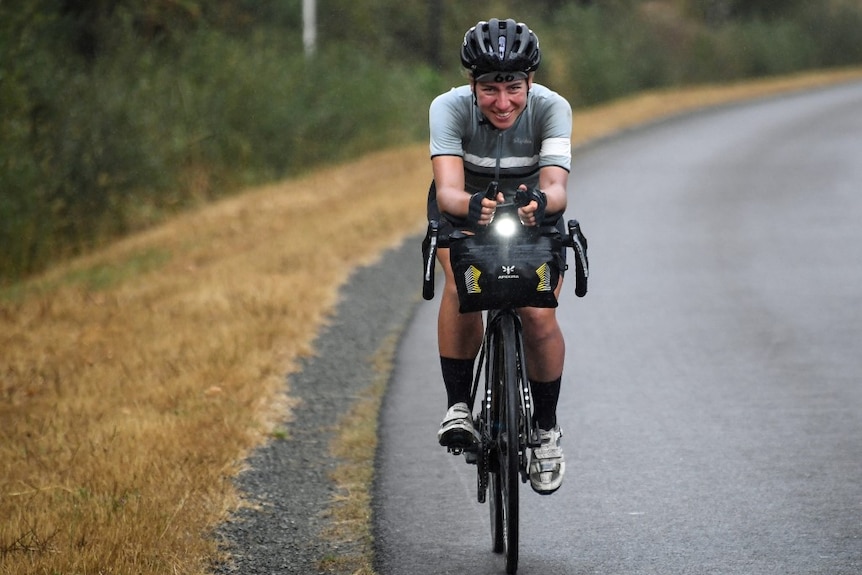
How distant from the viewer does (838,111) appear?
102ft

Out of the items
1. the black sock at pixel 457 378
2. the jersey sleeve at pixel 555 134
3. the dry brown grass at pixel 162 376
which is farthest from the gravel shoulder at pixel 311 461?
the jersey sleeve at pixel 555 134

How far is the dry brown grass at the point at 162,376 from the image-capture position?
5820mm

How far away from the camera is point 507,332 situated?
5402 mm

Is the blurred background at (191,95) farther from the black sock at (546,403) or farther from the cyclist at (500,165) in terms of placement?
the black sock at (546,403)

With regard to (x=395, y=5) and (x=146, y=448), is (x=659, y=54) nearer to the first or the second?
(x=395, y=5)

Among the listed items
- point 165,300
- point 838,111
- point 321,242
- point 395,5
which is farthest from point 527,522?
point 395,5

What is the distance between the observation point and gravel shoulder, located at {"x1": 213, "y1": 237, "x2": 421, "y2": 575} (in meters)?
5.77

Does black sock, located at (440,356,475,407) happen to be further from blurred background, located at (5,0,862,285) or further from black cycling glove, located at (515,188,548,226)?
blurred background, located at (5,0,862,285)

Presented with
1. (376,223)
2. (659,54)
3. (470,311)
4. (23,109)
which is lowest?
(659,54)

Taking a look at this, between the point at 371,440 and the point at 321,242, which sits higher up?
the point at 371,440

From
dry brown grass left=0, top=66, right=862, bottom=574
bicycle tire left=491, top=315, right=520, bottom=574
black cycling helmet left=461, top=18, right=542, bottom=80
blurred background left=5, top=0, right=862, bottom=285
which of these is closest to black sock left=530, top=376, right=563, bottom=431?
bicycle tire left=491, top=315, right=520, bottom=574

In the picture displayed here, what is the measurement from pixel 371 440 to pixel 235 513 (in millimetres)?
1417

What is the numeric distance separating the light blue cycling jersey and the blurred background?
29.2ft

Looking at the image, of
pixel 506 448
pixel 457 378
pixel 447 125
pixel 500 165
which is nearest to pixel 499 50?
pixel 447 125
